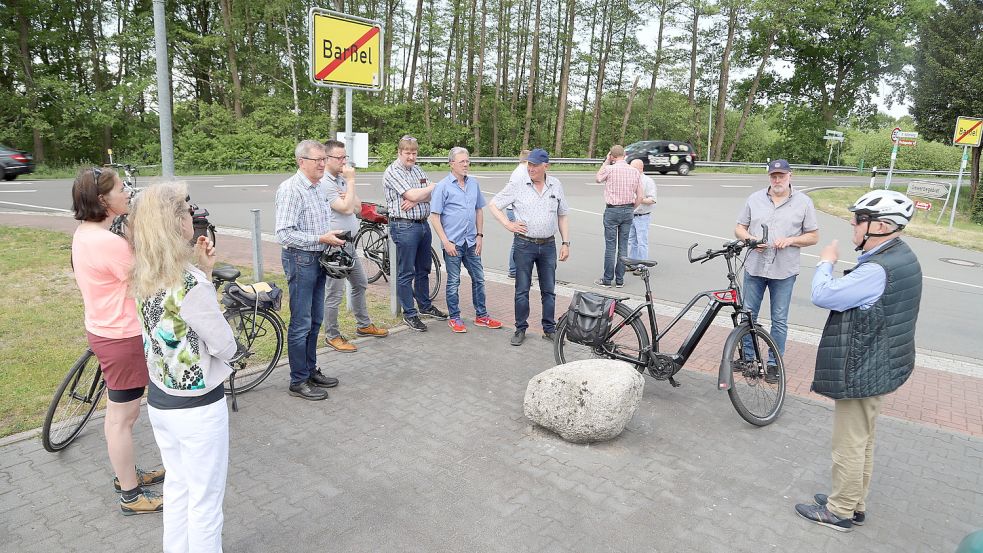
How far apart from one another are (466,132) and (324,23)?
98.5 feet

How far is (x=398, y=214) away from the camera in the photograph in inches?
262

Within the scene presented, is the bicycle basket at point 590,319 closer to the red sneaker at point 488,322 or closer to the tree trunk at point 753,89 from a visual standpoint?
the red sneaker at point 488,322

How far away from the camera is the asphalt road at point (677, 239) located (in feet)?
27.8

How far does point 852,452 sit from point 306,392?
382 cm

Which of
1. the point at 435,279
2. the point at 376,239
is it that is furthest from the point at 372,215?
the point at 435,279

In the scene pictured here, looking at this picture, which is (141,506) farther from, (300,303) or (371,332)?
(371,332)

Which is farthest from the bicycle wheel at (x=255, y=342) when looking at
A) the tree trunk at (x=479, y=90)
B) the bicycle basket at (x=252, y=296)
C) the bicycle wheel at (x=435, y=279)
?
the tree trunk at (x=479, y=90)

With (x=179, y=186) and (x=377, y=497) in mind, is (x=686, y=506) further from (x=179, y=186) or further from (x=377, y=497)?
(x=179, y=186)

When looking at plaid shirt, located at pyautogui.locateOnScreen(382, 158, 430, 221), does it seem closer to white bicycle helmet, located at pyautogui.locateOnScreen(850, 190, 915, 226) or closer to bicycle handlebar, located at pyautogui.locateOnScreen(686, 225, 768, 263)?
bicycle handlebar, located at pyautogui.locateOnScreen(686, 225, 768, 263)

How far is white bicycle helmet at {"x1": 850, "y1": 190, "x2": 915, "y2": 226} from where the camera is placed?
3318 millimetres

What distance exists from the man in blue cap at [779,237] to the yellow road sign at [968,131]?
1720 cm

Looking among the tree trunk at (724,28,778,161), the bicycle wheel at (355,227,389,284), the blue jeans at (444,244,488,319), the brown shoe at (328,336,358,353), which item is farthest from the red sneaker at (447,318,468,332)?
the tree trunk at (724,28,778,161)

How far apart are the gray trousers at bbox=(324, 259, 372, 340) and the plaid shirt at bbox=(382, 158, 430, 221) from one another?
2.39 feet

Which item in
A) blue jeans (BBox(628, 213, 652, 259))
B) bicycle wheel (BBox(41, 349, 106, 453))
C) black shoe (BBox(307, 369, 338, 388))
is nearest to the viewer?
bicycle wheel (BBox(41, 349, 106, 453))
